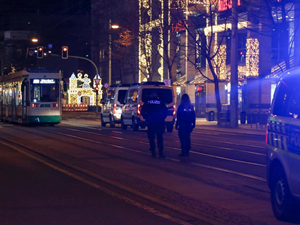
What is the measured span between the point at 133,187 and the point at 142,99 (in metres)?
17.5

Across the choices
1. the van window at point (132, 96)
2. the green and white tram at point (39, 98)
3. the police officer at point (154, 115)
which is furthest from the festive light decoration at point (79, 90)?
the police officer at point (154, 115)

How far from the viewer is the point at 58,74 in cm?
3553

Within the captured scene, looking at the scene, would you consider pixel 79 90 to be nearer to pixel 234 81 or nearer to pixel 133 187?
pixel 234 81

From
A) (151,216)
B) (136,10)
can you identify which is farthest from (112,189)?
(136,10)

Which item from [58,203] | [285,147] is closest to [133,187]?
[58,203]

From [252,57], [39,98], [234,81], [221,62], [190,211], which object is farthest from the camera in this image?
[221,62]

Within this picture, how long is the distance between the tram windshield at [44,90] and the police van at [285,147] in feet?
89.2

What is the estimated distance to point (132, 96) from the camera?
3014 centimetres

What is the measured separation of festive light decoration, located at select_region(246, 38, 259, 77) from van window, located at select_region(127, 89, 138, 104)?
18.3m

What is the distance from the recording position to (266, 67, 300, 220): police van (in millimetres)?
7539

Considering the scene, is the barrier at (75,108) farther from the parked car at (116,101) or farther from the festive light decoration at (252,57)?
the parked car at (116,101)

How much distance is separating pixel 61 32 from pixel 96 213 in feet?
392

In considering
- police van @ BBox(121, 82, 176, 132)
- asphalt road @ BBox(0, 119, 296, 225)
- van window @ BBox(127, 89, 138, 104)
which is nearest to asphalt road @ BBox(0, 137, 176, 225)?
asphalt road @ BBox(0, 119, 296, 225)

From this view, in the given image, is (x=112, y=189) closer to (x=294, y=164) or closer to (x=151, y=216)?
(x=151, y=216)
